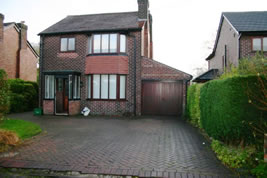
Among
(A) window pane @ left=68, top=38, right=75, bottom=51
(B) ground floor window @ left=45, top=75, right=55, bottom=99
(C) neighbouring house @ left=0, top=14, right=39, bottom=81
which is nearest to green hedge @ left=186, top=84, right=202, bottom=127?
(A) window pane @ left=68, top=38, right=75, bottom=51

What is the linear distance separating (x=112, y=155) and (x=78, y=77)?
33.2ft

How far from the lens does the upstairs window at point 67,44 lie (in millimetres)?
14777

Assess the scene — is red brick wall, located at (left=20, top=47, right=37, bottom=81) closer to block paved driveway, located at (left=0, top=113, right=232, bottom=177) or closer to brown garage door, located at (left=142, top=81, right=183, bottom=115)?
brown garage door, located at (left=142, top=81, right=183, bottom=115)

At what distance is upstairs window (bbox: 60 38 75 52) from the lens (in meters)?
14.8

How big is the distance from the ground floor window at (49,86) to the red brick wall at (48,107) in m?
0.57

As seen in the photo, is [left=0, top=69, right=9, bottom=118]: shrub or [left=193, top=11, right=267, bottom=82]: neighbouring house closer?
[left=0, top=69, right=9, bottom=118]: shrub

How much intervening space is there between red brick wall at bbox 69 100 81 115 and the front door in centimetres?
63

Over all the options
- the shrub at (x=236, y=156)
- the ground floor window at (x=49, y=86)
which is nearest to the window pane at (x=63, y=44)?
the ground floor window at (x=49, y=86)

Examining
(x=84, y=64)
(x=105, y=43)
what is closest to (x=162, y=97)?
(x=105, y=43)

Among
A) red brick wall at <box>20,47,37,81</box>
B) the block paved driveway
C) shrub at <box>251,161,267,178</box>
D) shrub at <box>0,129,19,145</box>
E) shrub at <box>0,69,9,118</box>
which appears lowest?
the block paved driveway

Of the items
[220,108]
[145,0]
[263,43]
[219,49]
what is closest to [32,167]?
[220,108]

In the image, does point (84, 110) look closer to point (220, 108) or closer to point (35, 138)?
point (35, 138)

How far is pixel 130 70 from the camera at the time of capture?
550 inches

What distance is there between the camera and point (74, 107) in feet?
45.0
